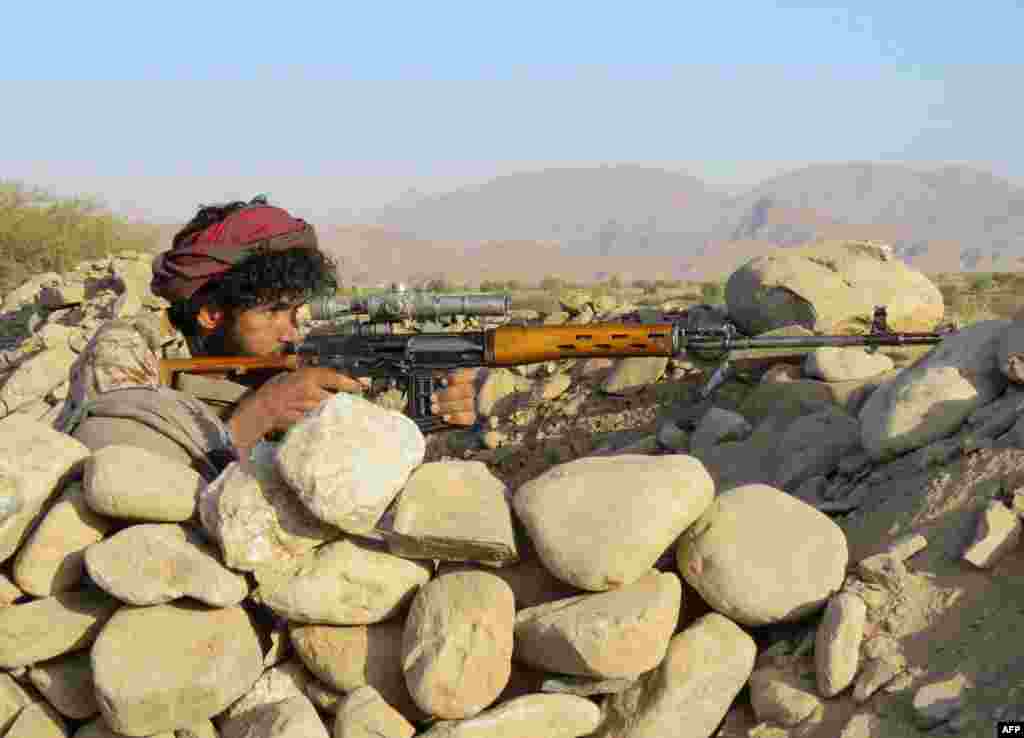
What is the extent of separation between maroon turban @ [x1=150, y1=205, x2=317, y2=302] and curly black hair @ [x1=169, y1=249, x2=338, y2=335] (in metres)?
0.03

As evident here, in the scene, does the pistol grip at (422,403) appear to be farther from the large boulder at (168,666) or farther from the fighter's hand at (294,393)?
the large boulder at (168,666)

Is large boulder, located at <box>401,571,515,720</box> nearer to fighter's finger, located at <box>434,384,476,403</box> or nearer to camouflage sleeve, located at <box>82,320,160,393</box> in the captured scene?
fighter's finger, located at <box>434,384,476,403</box>

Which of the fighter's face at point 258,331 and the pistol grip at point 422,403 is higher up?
the fighter's face at point 258,331

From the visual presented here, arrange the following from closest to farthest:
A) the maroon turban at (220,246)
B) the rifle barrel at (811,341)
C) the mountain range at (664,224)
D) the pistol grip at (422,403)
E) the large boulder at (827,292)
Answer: the maroon turban at (220,246) < the pistol grip at (422,403) < the rifle barrel at (811,341) < the large boulder at (827,292) < the mountain range at (664,224)

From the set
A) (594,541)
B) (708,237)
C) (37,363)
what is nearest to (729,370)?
(594,541)

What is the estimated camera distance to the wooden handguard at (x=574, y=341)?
4.80m

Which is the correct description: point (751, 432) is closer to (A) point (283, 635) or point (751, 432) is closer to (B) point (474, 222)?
(A) point (283, 635)

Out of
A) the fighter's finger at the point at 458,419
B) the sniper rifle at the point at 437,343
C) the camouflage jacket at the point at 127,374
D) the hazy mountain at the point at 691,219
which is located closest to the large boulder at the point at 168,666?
the camouflage jacket at the point at 127,374

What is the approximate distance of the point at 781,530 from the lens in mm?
3037

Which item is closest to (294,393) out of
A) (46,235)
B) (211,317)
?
(211,317)

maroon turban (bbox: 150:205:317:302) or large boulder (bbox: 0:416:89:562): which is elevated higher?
maroon turban (bbox: 150:205:317:302)

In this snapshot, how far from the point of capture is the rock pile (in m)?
2.83

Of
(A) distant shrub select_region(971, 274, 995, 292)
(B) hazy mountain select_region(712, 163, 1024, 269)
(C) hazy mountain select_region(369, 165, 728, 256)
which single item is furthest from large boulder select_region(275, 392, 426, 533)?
→ (C) hazy mountain select_region(369, 165, 728, 256)

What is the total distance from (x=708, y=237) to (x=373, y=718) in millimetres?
113237
